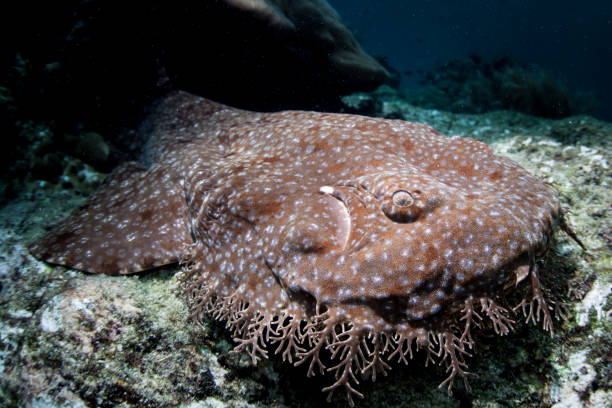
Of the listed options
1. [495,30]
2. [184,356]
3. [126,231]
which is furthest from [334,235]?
[495,30]

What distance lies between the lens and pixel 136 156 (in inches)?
221

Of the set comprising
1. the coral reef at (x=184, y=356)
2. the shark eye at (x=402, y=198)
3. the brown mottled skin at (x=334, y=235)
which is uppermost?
the shark eye at (x=402, y=198)

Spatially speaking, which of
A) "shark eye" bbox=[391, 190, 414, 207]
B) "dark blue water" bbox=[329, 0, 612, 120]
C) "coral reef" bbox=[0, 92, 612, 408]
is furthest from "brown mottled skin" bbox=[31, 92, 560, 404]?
"dark blue water" bbox=[329, 0, 612, 120]

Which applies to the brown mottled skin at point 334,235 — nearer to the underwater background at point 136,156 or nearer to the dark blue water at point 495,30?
the underwater background at point 136,156

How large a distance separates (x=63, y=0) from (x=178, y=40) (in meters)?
1.75

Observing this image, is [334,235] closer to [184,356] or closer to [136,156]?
[184,356]

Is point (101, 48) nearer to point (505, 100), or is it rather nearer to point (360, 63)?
point (360, 63)

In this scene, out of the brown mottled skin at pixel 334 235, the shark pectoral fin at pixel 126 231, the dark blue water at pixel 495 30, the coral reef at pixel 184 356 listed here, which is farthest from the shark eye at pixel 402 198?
the dark blue water at pixel 495 30

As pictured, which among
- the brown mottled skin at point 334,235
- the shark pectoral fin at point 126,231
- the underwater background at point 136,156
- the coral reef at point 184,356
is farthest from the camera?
the shark pectoral fin at point 126,231

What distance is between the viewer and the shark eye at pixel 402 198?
2.39 m

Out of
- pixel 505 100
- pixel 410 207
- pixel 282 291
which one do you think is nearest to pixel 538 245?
pixel 410 207

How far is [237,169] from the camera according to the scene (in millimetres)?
3523

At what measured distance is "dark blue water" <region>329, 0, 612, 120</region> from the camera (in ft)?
274

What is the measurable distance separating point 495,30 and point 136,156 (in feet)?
430
